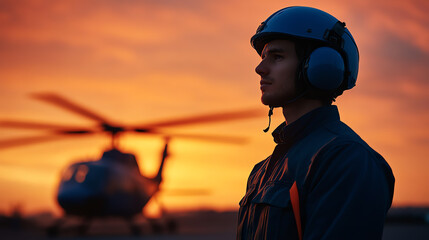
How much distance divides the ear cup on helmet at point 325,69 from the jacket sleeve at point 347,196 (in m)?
0.43

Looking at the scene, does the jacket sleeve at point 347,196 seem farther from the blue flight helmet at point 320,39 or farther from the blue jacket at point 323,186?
the blue flight helmet at point 320,39

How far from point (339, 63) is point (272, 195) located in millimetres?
722

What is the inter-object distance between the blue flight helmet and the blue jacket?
0.52 ft

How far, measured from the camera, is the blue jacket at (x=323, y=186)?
1713 millimetres

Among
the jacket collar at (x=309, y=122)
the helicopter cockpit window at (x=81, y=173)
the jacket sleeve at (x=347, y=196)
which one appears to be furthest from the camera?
the helicopter cockpit window at (x=81, y=173)

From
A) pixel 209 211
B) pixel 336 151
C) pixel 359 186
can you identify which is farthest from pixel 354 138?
pixel 209 211

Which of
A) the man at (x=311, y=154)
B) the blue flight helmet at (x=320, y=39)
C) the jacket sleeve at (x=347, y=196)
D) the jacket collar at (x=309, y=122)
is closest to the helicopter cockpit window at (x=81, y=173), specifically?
the man at (x=311, y=154)

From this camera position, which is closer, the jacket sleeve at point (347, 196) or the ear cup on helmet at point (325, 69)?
the jacket sleeve at point (347, 196)

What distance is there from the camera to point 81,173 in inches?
610

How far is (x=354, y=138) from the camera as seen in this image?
6.30ft

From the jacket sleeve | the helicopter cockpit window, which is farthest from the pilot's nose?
the helicopter cockpit window

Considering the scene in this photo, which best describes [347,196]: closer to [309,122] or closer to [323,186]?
[323,186]

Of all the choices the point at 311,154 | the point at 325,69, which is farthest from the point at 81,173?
the point at 311,154

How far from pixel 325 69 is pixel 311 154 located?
0.45m
